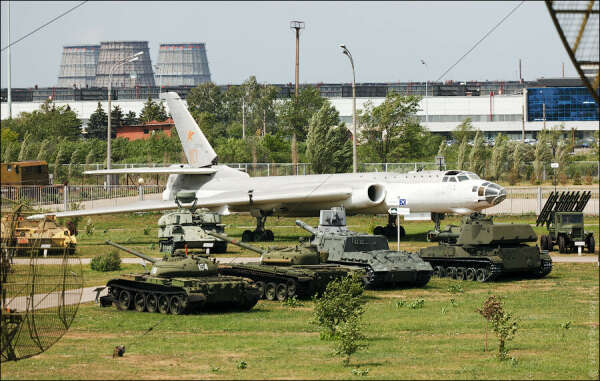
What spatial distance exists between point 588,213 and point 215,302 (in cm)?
3640

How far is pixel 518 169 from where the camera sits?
74.6 metres

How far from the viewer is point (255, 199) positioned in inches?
1587

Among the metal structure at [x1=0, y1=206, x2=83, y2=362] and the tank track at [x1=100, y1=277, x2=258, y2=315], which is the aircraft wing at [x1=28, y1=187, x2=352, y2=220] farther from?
the metal structure at [x1=0, y1=206, x2=83, y2=362]

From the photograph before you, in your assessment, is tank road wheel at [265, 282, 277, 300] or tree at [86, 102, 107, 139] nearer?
tank road wheel at [265, 282, 277, 300]

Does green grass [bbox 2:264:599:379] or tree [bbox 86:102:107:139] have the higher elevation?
tree [bbox 86:102:107:139]

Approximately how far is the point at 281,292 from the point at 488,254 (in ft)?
24.7

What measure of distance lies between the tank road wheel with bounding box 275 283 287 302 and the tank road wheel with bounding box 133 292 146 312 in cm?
371

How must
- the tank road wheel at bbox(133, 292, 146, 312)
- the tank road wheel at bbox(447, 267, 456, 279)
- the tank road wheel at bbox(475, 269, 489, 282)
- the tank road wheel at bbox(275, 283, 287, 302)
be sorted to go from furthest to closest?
the tank road wheel at bbox(447, 267, 456, 279) < the tank road wheel at bbox(475, 269, 489, 282) < the tank road wheel at bbox(275, 283, 287, 302) < the tank road wheel at bbox(133, 292, 146, 312)

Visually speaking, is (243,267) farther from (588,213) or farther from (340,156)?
(340,156)

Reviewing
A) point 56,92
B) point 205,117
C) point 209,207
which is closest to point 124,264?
point 209,207


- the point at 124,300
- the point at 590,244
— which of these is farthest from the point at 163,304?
the point at 590,244

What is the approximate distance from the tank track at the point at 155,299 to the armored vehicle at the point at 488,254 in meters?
8.97

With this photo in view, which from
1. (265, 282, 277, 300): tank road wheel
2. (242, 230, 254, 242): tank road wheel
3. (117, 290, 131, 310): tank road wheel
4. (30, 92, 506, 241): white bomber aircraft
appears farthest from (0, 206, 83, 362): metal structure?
(242, 230, 254, 242): tank road wheel

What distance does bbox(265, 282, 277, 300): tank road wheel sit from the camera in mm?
22906
